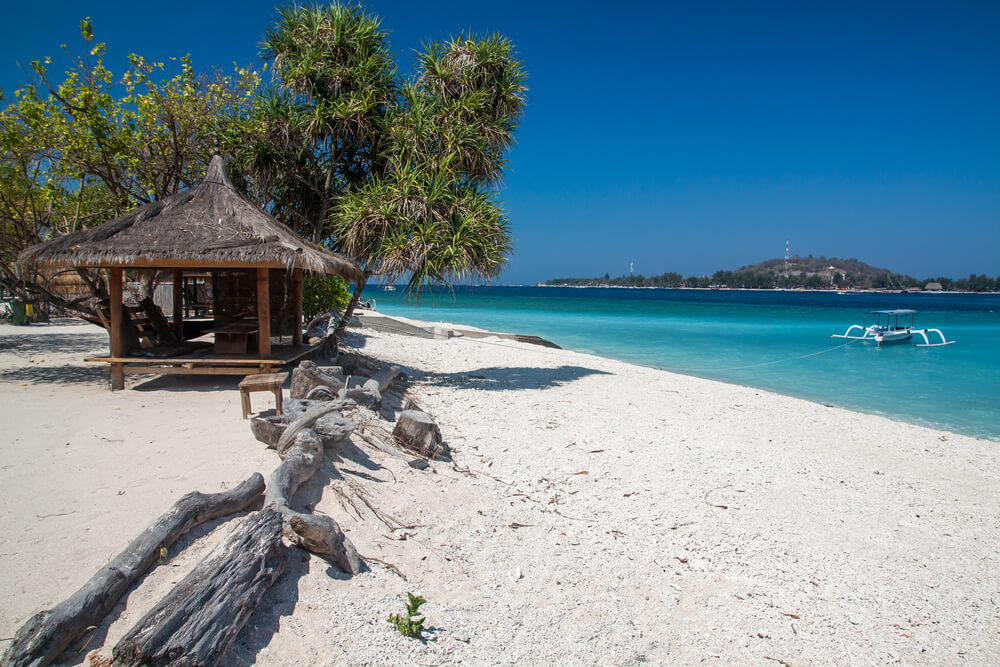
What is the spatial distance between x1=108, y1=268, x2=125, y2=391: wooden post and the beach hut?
11 mm

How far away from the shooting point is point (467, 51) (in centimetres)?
894

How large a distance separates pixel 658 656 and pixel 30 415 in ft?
20.2

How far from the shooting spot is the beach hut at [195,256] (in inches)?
261

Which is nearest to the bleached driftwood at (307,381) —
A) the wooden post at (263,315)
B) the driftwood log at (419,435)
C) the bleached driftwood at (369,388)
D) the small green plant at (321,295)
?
the bleached driftwood at (369,388)

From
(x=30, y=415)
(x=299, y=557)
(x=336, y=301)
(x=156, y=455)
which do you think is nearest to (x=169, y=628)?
(x=299, y=557)

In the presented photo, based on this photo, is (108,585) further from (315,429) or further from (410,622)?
(315,429)

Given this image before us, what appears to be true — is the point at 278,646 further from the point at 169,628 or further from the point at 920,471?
the point at 920,471

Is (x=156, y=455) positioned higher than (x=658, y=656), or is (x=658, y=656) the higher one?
(x=156, y=455)

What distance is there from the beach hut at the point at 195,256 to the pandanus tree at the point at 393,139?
98 cm

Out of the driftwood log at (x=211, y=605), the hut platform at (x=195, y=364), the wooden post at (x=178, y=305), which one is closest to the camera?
the driftwood log at (x=211, y=605)

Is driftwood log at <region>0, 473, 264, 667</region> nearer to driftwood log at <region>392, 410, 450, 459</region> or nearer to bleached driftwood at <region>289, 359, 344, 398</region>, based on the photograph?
driftwood log at <region>392, 410, 450, 459</region>

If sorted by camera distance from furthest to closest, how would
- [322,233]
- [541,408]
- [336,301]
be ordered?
[336,301] < [322,233] < [541,408]

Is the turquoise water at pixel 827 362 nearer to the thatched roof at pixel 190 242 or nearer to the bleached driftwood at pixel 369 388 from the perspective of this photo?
the bleached driftwood at pixel 369 388

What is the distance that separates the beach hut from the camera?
21.7ft
